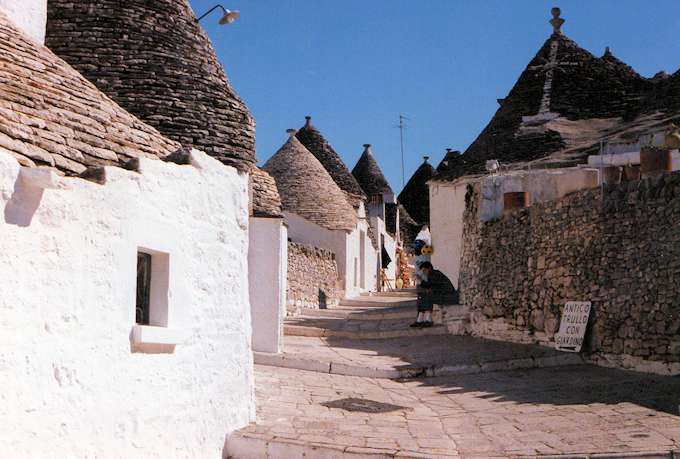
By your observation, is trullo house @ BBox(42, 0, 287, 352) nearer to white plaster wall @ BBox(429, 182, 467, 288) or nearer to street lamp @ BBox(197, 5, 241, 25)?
street lamp @ BBox(197, 5, 241, 25)

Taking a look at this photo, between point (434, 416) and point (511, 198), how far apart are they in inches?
261

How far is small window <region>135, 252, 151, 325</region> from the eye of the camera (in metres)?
6.06

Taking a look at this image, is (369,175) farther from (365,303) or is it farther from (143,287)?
(143,287)

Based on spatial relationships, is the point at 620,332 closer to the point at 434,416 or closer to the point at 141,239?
the point at 434,416

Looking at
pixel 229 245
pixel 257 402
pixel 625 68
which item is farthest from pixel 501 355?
pixel 625 68

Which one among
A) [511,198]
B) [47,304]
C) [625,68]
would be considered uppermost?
[625,68]

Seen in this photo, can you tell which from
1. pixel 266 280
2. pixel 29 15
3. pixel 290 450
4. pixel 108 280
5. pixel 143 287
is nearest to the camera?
pixel 108 280

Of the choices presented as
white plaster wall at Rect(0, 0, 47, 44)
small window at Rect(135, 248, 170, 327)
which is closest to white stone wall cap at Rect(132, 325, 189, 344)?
small window at Rect(135, 248, 170, 327)

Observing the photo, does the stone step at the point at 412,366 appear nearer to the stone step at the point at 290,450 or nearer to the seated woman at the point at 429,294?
the seated woman at the point at 429,294

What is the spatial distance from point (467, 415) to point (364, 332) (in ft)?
26.1

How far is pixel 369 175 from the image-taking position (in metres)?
41.9

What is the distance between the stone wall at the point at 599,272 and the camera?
9.52 metres

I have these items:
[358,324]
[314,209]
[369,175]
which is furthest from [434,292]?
[369,175]

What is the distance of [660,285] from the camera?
9492 mm
